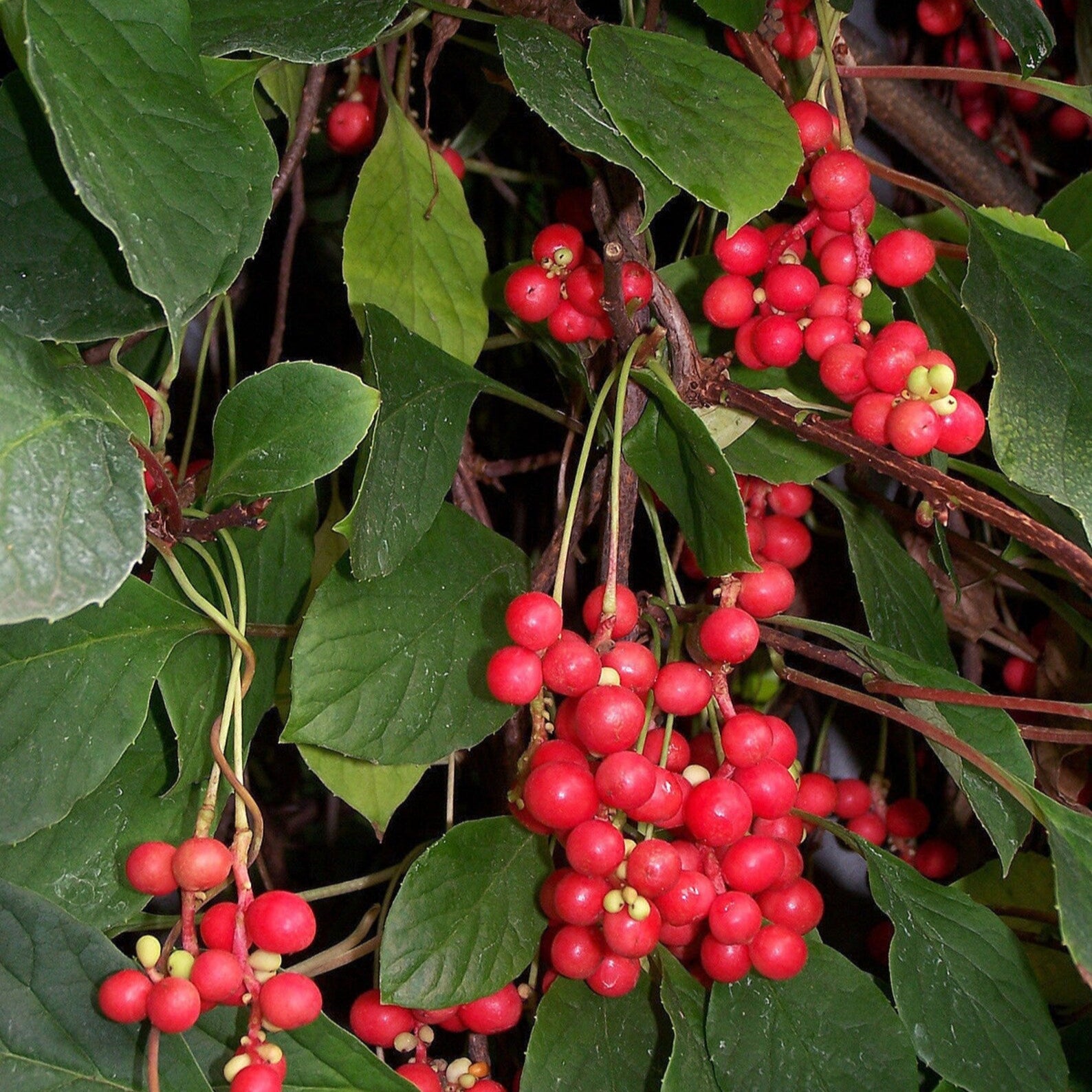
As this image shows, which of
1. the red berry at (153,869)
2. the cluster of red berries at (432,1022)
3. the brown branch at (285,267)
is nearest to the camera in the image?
the red berry at (153,869)

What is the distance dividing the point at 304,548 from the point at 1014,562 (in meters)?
0.48

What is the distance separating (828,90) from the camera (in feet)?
2.43

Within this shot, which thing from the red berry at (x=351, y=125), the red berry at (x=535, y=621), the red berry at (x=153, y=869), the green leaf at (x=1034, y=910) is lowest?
the green leaf at (x=1034, y=910)

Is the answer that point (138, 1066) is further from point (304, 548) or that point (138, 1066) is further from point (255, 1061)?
point (304, 548)

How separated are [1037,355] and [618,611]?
9.8 inches

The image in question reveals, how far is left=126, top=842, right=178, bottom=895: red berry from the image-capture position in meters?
0.48

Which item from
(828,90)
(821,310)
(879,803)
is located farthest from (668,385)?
(879,803)

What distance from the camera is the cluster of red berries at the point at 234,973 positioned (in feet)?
1.44

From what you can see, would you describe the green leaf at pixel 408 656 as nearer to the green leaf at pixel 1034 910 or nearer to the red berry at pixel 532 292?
the red berry at pixel 532 292

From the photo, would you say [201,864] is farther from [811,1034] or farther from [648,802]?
[811,1034]

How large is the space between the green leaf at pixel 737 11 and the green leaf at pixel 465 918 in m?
0.44

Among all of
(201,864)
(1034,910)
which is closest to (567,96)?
(201,864)

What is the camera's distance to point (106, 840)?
59cm

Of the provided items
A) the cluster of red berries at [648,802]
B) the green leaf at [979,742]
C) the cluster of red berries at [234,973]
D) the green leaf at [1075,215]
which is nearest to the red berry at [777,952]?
the cluster of red berries at [648,802]
